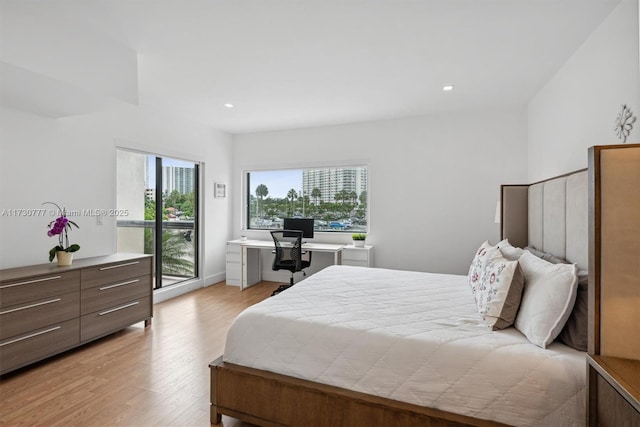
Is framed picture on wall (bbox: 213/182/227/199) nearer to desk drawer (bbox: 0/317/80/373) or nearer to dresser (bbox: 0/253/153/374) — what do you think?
dresser (bbox: 0/253/153/374)

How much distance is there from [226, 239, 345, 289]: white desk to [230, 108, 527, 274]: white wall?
0.87m

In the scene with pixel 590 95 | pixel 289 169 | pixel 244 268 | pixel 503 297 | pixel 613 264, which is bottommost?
pixel 244 268

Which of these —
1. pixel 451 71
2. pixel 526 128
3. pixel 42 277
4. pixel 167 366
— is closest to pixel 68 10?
pixel 42 277

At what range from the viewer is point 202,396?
2.07m

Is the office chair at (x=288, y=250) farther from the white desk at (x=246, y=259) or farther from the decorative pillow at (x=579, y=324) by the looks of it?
the decorative pillow at (x=579, y=324)

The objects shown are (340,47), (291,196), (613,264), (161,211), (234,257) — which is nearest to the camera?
(613,264)

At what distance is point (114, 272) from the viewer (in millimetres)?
2979

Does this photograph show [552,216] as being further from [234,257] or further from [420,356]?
[234,257]

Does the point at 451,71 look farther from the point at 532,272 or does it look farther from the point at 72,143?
the point at 72,143

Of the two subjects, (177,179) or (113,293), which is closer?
(113,293)

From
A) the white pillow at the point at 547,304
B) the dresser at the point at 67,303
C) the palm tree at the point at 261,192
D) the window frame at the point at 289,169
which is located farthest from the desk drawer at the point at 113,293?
the white pillow at the point at 547,304

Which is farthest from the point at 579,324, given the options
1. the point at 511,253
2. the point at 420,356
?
the point at 511,253

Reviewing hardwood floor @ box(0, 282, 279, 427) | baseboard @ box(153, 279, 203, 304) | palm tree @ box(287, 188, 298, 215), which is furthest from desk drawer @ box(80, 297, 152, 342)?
palm tree @ box(287, 188, 298, 215)

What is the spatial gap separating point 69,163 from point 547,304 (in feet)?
13.2
